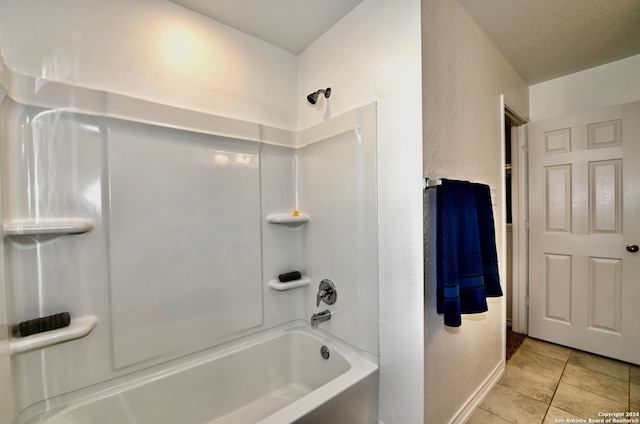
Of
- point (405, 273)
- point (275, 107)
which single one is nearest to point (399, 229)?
point (405, 273)

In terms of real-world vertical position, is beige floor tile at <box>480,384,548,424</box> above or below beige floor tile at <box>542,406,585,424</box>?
below

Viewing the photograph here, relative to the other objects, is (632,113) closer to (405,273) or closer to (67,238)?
(405,273)

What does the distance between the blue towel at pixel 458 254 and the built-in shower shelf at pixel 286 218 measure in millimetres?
908

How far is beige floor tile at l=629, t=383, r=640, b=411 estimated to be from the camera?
159 centimetres

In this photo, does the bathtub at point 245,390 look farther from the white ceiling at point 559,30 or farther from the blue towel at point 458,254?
the white ceiling at point 559,30

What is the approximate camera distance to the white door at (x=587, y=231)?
2.01 metres

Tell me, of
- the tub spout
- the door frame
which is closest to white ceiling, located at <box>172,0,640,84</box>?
the door frame

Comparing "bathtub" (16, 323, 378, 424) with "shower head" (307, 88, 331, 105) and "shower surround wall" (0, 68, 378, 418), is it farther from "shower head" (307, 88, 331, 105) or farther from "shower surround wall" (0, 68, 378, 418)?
"shower head" (307, 88, 331, 105)

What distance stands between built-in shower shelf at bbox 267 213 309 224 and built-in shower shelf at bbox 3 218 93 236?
0.95m

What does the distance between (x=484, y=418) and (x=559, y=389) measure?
0.69m

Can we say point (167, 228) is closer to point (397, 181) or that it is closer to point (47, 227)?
point (47, 227)

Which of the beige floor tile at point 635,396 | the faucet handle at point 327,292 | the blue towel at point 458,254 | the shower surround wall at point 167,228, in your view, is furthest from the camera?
the faucet handle at point 327,292

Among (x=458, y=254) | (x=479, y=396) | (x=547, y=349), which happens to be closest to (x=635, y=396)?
(x=547, y=349)

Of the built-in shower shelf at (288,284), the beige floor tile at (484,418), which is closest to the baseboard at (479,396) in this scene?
the beige floor tile at (484,418)
